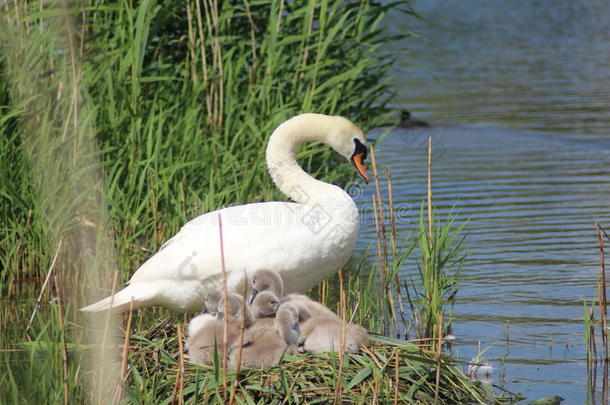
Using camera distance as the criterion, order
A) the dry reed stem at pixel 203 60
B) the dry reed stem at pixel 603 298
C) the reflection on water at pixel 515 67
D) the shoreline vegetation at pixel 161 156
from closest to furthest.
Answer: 1. the dry reed stem at pixel 603 298
2. the shoreline vegetation at pixel 161 156
3. the dry reed stem at pixel 203 60
4. the reflection on water at pixel 515 67

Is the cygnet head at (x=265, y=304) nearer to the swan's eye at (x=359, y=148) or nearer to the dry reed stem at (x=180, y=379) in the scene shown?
the dry reed stem at (x=180, y=379)

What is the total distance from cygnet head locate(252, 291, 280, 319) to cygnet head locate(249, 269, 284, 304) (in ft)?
0.24

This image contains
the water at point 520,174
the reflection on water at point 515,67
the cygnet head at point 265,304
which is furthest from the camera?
the reflection on water at point 515,67

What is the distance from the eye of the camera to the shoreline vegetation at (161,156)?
572cm

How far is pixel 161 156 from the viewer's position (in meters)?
7.53

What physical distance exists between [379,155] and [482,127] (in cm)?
228

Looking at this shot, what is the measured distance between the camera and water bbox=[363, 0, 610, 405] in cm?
624

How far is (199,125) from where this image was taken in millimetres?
7715

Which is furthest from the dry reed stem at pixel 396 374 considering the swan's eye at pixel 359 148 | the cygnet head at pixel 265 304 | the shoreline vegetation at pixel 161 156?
the swan's eye at pixel 359 148

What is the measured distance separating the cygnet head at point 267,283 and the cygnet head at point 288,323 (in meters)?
0.20

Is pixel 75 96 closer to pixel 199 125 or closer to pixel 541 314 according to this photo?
pixel 199 125

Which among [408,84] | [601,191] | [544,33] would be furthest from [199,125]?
[544,33]

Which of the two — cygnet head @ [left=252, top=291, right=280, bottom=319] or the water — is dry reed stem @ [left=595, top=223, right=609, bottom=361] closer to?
the water

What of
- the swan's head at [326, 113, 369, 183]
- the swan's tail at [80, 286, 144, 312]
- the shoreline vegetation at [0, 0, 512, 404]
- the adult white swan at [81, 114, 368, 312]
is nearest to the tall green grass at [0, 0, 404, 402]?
the shoreline vegetation at [0, 0, 512, 404]
